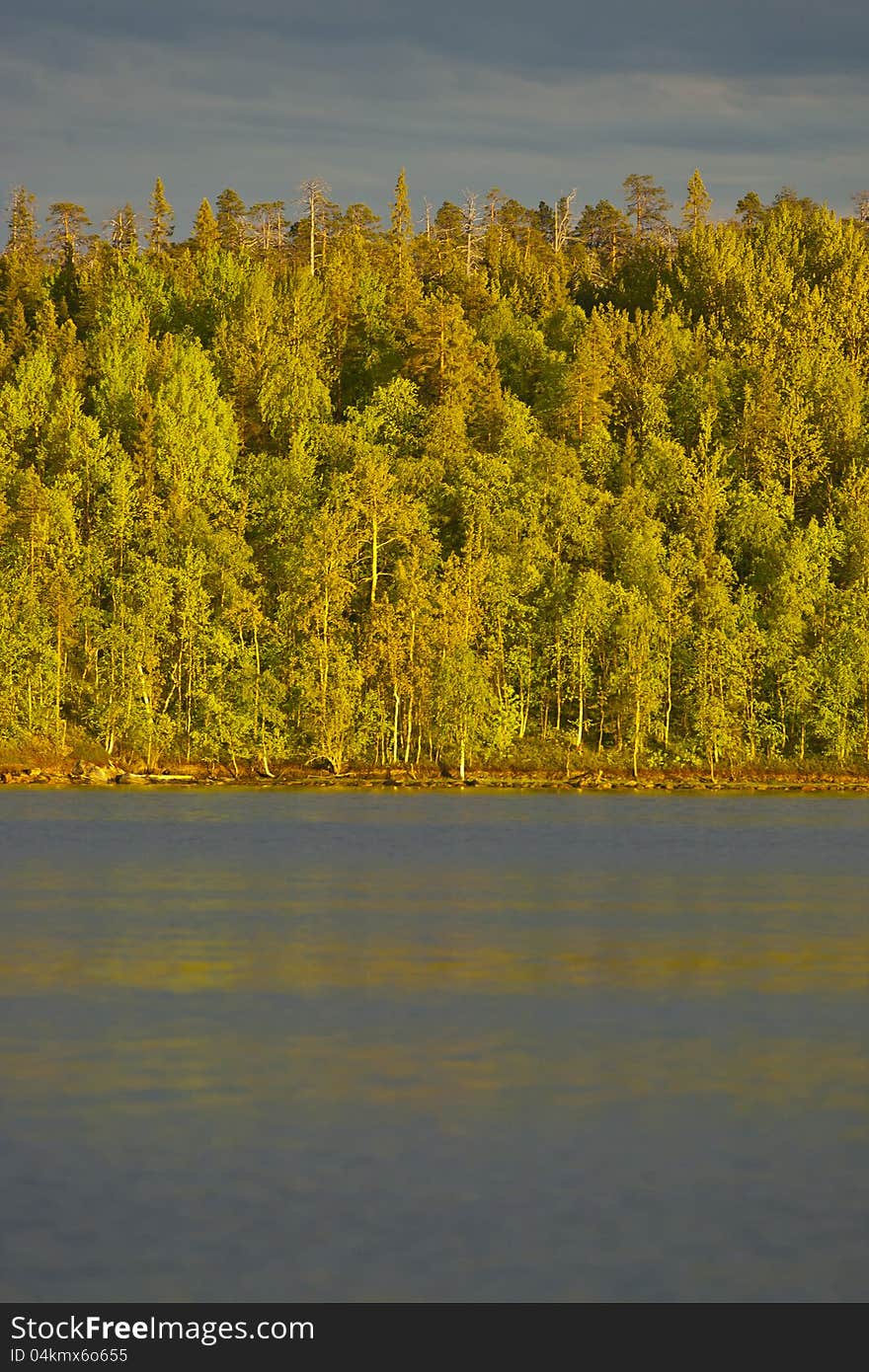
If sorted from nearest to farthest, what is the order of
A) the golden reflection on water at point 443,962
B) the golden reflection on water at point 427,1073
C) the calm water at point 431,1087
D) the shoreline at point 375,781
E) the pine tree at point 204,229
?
the calm water at point 431,1087
the golden reflection on water at point 427,1073
the golden reflection on water at point 443,962
the shoreline at point 375,781
the pine tree at point 204,229

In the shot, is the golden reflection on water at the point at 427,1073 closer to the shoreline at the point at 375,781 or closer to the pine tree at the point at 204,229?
the shoreline at the point at 375,781

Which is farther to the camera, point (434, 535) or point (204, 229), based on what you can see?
point (204, 229)

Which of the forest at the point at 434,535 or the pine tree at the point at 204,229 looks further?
the pine tree at the point at 204,229

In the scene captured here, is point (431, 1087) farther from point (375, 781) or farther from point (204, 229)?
point (204, 229)

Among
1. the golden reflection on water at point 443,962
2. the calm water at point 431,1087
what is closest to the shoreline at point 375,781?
the calm water at point 431,1087

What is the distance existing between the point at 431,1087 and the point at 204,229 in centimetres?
16569

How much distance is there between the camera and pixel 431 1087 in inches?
902

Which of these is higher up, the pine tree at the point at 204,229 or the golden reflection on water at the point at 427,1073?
the pine tree at the point at 204,229

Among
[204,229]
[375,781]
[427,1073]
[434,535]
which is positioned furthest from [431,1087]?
[204,229]

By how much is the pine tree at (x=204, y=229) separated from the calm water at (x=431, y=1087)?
136 m

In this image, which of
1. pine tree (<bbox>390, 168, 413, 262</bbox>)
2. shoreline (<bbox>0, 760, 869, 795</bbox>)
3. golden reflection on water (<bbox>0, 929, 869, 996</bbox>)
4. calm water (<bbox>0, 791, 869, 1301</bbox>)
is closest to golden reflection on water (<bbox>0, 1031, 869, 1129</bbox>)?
calm water (<bbox>0, 791, 869, 1301</bbox>)

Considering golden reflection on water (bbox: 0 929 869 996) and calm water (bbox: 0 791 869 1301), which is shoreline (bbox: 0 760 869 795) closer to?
calm water (bbox: 0 791 869 1301)

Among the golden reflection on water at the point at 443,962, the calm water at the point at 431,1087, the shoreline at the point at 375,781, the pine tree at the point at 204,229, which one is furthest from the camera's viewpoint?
the pine tree at the point at 204,229

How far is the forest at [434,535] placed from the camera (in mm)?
96312
